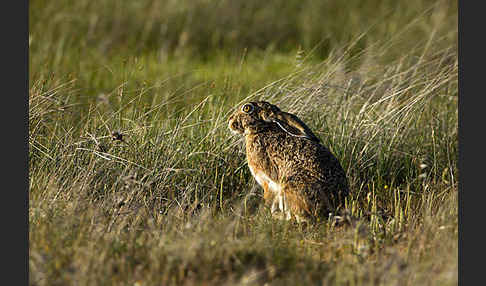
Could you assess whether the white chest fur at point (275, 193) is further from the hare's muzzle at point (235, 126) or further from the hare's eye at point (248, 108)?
the hare's eye at point (248, 108)

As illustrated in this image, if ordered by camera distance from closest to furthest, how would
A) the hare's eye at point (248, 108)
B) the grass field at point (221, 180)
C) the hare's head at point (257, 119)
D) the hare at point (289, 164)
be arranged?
the grass field at point (221, 180), the hare at point (289, 164), the hare's head at point (257, 119), the hare's eye at point (248, 108)

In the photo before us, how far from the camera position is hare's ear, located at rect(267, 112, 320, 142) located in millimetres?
5391

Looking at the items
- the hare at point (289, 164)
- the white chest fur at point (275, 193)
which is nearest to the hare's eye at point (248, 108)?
the hare at point (289, 164)

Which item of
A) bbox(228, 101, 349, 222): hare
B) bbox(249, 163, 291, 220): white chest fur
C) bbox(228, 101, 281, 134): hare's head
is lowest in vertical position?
bbox(249, 163, 291, 220): white chest fur

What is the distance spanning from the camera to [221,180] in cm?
608

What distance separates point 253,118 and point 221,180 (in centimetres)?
65

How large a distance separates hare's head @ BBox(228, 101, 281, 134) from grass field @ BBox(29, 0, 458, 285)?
0.39m

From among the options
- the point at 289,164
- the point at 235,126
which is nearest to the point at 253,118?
the point at 235,126

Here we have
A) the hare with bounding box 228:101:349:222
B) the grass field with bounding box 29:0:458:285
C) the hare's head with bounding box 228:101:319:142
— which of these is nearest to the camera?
the grass field with bounding box 29:0:458:285

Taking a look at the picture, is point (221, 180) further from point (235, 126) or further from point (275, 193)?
point (275, 193)

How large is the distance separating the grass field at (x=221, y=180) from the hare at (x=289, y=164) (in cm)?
14

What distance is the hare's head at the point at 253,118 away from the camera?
5.77 meters

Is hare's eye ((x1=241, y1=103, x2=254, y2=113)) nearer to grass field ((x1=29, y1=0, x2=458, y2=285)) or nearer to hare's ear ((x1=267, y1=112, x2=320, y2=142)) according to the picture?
hare's ear ((x1=267, y1=112, x2=320, y2=142))

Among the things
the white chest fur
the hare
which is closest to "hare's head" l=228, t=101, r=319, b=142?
the hare
